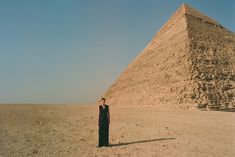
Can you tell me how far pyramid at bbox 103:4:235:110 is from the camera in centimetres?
3008

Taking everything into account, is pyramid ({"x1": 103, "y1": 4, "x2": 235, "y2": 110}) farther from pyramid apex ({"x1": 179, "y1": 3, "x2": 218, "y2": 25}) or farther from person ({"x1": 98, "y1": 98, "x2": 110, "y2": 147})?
person ({"x1": 98, "y1": 98, "x2": 110, "y2": 147})

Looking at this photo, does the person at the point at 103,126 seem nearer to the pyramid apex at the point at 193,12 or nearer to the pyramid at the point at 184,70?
the pyramid at the point at 184,70

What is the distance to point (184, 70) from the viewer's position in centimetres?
3375

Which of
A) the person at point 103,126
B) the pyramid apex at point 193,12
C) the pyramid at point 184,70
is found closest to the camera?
the person at point 103,126

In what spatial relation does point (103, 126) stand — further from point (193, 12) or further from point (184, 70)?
point (193, 12)

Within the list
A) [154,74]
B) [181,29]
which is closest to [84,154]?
[154,74]

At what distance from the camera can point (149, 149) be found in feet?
24.8

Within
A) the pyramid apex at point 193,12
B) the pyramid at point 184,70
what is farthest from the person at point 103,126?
the pyramid apex at point 193,12

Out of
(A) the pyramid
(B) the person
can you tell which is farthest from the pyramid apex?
(B) the person

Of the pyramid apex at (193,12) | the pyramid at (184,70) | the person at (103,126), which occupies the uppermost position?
the pyramid apex at (193,12)

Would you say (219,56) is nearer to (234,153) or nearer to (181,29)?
(181,29)

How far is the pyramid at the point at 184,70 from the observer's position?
30.1m

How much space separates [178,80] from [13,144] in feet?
86.3

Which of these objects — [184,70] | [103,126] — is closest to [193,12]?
[184,70]
